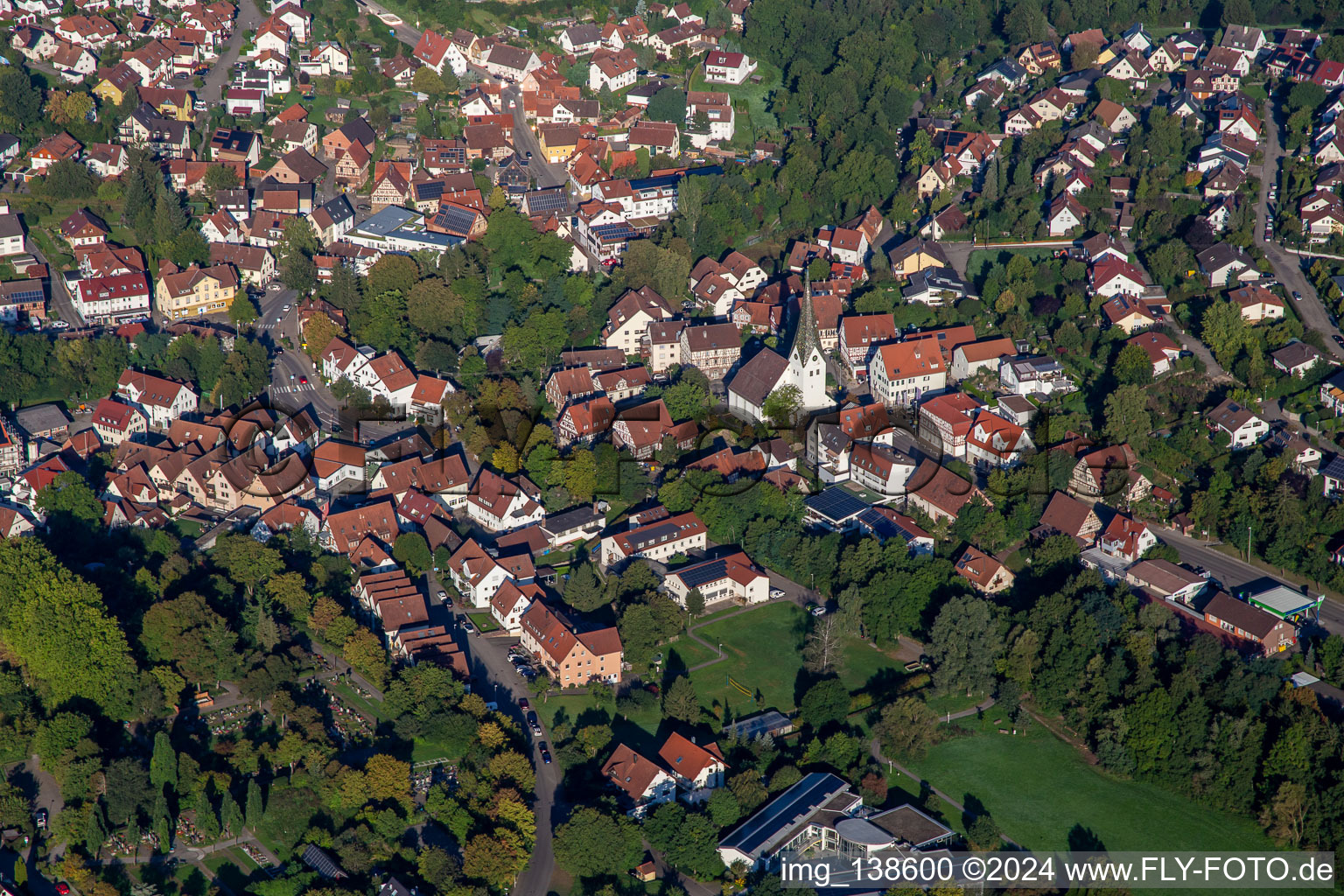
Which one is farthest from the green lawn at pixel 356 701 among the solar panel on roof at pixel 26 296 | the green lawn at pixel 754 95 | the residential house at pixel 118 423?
the green lawn at pixel 754 95

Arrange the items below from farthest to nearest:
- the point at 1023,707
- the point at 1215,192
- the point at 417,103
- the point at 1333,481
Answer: the point at 417,103 < the point at 1215,192 < the point at 1333,481 < the point at 1023,707

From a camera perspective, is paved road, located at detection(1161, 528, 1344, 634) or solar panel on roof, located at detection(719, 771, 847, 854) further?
paved road, located at detection(1161, 528, 1344, 634)

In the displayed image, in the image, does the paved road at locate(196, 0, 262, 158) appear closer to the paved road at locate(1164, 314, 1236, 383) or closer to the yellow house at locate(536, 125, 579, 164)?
the yellow house at locate(536, 125, 579, 164)

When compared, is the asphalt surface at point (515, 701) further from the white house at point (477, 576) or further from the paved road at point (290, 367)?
the paved road at point (290, 367)

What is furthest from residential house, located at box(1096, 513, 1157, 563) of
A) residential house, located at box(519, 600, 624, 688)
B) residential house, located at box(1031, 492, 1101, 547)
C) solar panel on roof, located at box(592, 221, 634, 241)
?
solar panel on roof, located at box(592, 221, 634, 241)

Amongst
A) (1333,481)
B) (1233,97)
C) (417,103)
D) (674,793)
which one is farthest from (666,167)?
(674,793)

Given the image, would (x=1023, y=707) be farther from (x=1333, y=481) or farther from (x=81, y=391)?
(x=81, y=391)
